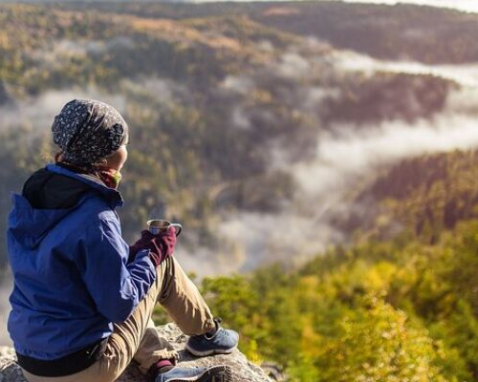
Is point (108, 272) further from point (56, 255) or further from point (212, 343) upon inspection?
point (212, 343)

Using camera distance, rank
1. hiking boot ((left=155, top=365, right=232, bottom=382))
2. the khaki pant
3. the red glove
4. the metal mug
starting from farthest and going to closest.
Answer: hiking boot ((left=155, top=365, right=232, bottom=382)), the metal mug, the red glove, the khaki pant

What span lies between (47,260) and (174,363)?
76.1 inches

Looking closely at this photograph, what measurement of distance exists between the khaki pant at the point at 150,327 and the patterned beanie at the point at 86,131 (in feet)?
→ 3.46

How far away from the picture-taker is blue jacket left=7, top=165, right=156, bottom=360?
9.87 feet

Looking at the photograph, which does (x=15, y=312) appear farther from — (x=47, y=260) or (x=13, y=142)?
(x=13, y=142)

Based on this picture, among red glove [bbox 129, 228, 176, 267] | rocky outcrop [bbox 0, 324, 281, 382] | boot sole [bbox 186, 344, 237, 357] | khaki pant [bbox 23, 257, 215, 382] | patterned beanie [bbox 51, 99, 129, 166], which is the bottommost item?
rocky outcrop [bbox 0, 324, 281, 382]

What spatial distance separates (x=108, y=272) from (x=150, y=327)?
150 centimetres

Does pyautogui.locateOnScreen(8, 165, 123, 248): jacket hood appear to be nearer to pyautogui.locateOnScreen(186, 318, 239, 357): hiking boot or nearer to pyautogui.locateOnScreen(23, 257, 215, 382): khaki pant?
pyautogui.locateOnScreen(23, 257, 215, 382): khaki pant

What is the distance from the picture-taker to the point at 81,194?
308 cm

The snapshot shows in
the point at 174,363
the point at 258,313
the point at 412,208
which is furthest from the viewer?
the point at 412,208

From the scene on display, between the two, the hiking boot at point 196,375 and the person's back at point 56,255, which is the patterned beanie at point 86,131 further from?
the hiking boot at point 196,375

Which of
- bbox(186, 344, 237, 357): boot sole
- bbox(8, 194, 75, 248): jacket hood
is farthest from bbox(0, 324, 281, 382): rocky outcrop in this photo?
bbox(8, 194, 75, 248): jacket hood

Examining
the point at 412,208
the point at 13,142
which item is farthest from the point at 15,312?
the point at 13,142

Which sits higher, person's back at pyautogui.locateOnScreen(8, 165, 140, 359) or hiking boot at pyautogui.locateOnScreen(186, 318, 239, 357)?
person's back at pyautogui.locateOnScreen(8, 165, 140, 359)
